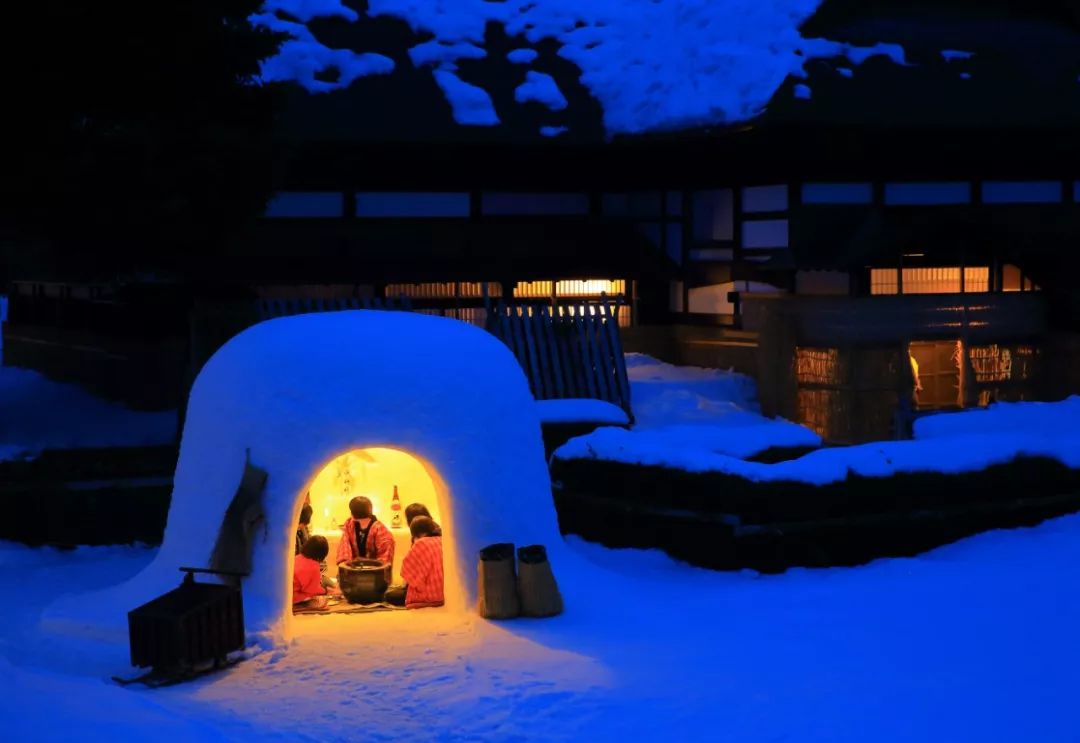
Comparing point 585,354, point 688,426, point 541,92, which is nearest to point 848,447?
point 688,426

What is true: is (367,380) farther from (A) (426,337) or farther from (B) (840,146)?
(B) (840,146)

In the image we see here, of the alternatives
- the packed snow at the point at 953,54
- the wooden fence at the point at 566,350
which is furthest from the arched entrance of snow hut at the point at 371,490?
the packed snow at the point at 953,54

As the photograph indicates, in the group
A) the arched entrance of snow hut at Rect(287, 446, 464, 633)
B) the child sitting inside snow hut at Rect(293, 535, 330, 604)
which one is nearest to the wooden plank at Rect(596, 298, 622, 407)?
the arched entrance of snow hut at Rect(287, 446, 464, 633)

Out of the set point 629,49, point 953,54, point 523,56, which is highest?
point 629,49

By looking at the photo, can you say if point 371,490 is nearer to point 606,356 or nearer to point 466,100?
point 606,356

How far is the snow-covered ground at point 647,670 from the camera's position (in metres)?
8.31

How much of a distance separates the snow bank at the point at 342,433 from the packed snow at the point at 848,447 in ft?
7.52

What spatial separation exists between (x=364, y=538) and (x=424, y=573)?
27.7 inches

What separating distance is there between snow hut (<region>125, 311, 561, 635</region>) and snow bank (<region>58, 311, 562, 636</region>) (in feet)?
0.03

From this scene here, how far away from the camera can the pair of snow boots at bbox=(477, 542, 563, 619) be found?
34.8 feet

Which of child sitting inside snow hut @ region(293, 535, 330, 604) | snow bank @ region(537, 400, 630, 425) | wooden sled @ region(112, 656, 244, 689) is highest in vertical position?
snow bank @ region(537, 400, 630, 425)

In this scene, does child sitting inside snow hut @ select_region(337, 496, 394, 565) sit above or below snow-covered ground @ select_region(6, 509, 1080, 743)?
above

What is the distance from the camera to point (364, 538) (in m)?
11.7

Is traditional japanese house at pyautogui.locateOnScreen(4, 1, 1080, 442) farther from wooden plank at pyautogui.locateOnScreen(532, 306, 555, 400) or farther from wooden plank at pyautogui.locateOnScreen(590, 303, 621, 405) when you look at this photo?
wooden plank at pyautogui.locateOnScreen(532, 306, 555, 400)
